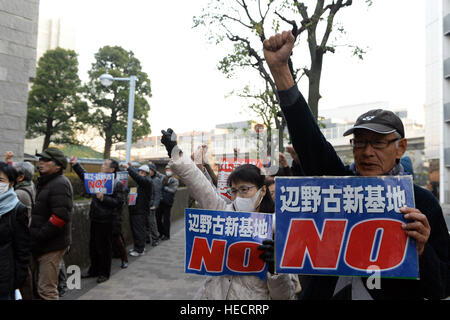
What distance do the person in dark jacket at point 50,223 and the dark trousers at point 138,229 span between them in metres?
3.81

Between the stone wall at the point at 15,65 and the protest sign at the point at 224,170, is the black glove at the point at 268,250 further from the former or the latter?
the stone wall at the point at 15,65

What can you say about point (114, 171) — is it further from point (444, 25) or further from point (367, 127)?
point (444, 25)

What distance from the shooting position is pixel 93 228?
6.12m

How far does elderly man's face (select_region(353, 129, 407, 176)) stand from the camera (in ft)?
5.57

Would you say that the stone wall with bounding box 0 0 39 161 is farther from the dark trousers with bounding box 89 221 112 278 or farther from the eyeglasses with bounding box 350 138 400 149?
the eyeglasses with bounding box 350 138 400 149

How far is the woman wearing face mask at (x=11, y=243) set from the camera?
3.04 m

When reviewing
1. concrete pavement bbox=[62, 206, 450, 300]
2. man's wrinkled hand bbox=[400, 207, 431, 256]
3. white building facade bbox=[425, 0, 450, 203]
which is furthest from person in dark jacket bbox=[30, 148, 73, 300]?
white building facade bbox=[425, 0, 450, 203]

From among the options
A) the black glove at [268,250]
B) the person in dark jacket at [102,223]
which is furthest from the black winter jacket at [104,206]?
the black glove at [268,250]

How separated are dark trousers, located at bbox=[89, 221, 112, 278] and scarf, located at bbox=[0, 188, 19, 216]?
2.96 metres

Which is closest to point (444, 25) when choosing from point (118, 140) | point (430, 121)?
point (430, 121)

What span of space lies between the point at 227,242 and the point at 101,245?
449 cm

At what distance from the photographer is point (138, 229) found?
8086 mm

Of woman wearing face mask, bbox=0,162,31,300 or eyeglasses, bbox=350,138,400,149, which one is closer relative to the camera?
eyeglasses, bbox=350,138,400,149
